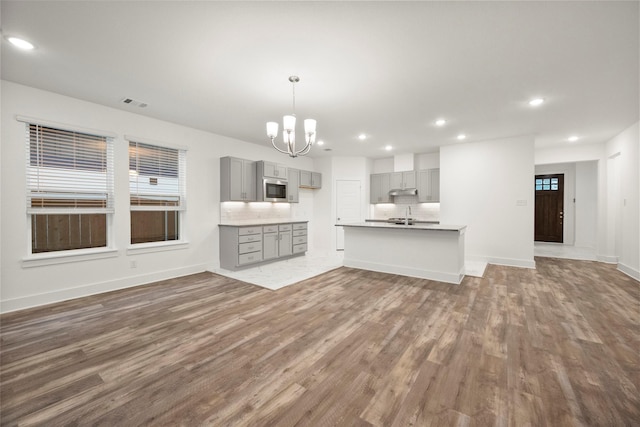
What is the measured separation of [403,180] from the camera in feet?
24.4

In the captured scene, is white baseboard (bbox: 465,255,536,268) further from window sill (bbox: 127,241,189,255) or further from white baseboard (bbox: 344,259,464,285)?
window sill (bbox: 127,241,189,255)

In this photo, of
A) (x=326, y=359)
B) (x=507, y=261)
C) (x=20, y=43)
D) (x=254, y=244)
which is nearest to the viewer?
(x=326, y=359)

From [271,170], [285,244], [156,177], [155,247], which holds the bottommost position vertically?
[285,244]

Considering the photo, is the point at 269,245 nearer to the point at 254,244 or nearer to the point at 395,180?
the point at 254,244

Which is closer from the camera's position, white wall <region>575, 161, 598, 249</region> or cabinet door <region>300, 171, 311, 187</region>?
cabinet door <region>300, 171, 311, 187</region>

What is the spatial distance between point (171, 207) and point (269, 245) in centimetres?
205

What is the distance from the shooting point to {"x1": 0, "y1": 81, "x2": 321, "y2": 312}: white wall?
3250 millimetres

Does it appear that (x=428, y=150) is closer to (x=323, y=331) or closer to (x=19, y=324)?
(x=323, y=331)

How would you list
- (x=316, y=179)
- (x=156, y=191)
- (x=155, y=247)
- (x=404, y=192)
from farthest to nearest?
1. (x=316, y=179)
2. (x=404, y=192)
3. (x=156, y=191)
4. (x=155, y=247)

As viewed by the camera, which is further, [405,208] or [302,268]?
[405,208]

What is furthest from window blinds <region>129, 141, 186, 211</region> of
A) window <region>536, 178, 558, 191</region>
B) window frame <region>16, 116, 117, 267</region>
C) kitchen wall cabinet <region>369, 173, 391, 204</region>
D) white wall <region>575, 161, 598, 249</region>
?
white wall <region>575, 161, 598, 249</region>

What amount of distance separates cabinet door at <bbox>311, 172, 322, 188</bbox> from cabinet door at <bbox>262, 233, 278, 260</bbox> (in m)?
2.23

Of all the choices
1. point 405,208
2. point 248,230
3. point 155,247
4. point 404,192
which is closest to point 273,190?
point 248,230

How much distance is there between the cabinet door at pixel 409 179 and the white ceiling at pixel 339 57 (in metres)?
2.84
